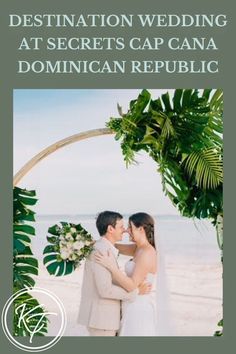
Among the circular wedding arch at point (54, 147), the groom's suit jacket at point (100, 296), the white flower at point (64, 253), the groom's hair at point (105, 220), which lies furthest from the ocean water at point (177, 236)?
the circular wedding arch at point (54, 147)

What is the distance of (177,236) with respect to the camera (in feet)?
32.9

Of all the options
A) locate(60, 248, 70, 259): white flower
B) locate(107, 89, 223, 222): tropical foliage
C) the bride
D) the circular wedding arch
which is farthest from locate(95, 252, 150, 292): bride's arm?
the circular wedding arch

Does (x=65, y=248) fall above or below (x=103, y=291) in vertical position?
above

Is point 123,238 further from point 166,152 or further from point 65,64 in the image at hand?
point 65,64

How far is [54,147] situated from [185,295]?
5.89 feet

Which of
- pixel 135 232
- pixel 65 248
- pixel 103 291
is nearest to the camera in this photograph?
pixel 103 291

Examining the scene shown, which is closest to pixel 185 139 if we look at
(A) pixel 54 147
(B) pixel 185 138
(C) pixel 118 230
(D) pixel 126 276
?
(B) pixel 185 138

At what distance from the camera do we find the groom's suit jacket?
9.86 meters

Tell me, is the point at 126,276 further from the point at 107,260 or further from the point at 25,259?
the point at 25,259

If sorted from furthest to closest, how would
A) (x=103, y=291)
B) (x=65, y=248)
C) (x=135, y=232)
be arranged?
(x=65, y=248), (x=135, y=232), (x=103, y=291)

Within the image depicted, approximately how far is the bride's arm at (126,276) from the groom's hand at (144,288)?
0.09 feet

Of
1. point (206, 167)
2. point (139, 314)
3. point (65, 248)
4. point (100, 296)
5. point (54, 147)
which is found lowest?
point (139, 314)

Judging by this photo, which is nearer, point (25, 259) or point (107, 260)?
point (107, 260)

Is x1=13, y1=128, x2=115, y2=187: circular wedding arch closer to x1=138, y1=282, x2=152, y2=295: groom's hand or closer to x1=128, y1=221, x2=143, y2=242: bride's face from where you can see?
x1=128, y1=221, x2=143, y2=242: bride's face
